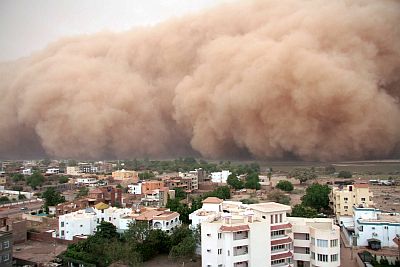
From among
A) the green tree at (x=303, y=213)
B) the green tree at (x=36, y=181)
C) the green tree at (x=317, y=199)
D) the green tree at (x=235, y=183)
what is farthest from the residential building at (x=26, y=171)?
the green tree at (x=303, y=213)

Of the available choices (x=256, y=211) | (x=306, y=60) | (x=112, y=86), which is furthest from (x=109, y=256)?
(x=112, y=86)

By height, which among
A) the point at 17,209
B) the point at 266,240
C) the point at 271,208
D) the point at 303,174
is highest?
the point at 271,208

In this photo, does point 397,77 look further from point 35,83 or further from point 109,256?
point 35,83

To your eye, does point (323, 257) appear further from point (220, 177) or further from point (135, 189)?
point (220, 177)

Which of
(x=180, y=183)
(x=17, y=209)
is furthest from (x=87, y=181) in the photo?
(x=17, y=209)

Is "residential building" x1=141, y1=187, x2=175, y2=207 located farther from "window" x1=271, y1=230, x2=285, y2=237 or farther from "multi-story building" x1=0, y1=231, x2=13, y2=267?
"window" x1=271, y1=230, x2=285, y2=237

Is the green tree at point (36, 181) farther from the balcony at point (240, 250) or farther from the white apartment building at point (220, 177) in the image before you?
the balcony at point (240, 250)
